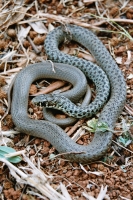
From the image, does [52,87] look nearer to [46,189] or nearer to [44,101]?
[44,101]

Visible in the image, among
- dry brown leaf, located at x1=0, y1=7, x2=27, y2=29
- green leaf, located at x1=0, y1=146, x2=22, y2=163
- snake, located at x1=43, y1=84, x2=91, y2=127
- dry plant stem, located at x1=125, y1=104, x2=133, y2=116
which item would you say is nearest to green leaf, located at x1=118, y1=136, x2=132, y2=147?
dry plant stem, located at x1=125, y1=104, x2=133, y2=116

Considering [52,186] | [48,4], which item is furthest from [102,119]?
[48,4]

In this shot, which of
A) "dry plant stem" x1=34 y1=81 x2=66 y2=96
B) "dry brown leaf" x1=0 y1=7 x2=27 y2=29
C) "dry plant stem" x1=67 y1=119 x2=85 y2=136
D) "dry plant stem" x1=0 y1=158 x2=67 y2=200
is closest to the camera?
"dry plant stem" x1=0 y1=158 x2=67 y2=200

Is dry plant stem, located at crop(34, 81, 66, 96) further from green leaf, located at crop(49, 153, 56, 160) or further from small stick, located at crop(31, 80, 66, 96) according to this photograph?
green leaf, located at crop(49, 153, 56, 160)

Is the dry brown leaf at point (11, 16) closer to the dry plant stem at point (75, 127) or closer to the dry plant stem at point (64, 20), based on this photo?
the dry plant stem at point (64, 20)

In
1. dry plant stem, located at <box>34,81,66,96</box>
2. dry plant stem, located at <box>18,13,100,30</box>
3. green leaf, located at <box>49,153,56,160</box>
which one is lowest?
green leaf, located at <box>49,153,56,160</box>

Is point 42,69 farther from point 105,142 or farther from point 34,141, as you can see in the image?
point 105,142

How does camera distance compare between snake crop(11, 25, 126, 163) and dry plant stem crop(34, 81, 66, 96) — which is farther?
dry plant stem crop(34, 81, 66, 96)

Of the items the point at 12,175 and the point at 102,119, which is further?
the point at 102,119
